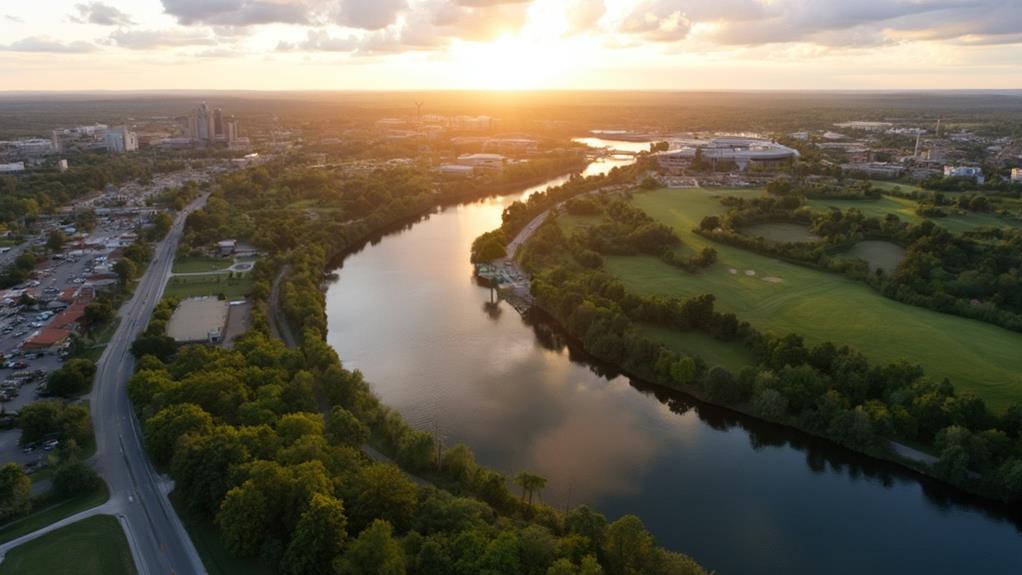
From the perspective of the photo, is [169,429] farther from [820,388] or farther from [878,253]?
[878,253]

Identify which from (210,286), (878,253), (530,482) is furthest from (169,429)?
(878,253)

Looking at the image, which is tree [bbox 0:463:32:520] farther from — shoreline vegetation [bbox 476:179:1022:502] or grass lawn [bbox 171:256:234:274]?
grass lawn [bbox 171:256:234:274]

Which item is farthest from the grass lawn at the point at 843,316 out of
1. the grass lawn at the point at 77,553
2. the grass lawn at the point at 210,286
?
the grass lawn at the point at 77,553

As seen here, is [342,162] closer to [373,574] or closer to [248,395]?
[248,395]

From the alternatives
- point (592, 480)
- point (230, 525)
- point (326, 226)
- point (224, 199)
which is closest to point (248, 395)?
point (230, 525)

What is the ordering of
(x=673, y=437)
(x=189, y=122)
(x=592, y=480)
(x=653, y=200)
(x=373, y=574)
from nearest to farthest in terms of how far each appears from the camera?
(x=373, y=574) < (x=592, y=480) < (x=673, y=437) < (x=653, y=200) < (x=189, y=122)

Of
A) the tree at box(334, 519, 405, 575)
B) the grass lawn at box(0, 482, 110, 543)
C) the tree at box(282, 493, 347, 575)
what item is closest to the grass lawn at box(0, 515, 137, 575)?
the grass lawn at box(0, 482, 110, 543)
